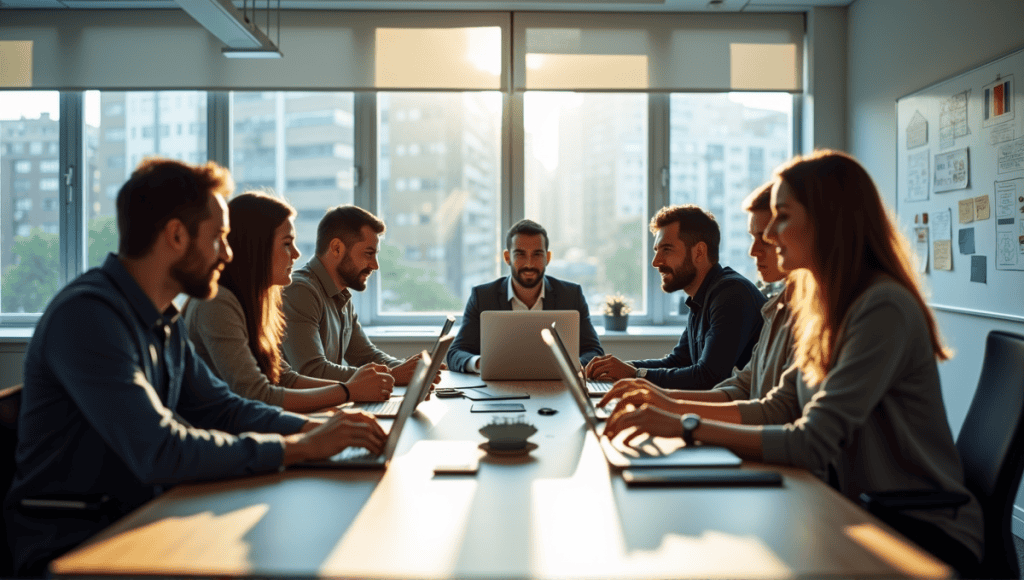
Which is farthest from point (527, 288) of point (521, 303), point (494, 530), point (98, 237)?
point (98, 237)

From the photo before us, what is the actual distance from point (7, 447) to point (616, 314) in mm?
3641

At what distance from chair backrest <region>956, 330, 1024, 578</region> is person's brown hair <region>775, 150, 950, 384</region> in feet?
0.48

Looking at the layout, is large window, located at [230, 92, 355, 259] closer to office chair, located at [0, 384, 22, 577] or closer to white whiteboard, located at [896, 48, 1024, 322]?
white whiteboard, located at [896, 48, 1024, 322]

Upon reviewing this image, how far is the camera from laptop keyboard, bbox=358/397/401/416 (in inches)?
83.9

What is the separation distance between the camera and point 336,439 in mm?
1571

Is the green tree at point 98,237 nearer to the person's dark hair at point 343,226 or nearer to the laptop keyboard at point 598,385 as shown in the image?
the person's dark hair at point 343,226

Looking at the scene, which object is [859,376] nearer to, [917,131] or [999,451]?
[999,451]

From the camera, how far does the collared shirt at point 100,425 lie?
1.37 meters

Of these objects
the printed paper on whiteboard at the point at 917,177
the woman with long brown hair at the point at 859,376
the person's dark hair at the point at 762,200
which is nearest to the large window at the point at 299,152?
the person's dark hair at the point at 762,200

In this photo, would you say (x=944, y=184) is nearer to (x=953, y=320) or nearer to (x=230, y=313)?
(x=953, y=320)

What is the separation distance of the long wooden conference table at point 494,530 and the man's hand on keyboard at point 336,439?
4 centimetres

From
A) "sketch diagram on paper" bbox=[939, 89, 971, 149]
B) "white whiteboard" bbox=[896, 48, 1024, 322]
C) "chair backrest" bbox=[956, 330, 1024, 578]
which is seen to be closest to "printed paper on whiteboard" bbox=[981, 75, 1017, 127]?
A: "white whiteboard" bbox=[896, 48, 1024, 322]

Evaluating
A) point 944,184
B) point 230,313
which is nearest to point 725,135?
point 944,184

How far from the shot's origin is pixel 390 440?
63.3 inches
